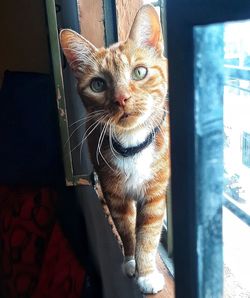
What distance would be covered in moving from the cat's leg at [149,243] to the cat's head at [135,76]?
177mm

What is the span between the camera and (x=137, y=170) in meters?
0.74

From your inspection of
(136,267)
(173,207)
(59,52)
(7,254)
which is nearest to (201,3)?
(173,207)

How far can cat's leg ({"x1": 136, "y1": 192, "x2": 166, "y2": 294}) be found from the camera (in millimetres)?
754

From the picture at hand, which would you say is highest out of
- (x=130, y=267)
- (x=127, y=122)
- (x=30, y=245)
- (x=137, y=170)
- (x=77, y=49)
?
(x=77, y=49)

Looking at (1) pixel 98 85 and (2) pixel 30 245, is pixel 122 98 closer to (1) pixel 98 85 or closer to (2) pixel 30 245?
(1) pixel 98 85

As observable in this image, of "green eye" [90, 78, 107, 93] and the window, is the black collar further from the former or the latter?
the window

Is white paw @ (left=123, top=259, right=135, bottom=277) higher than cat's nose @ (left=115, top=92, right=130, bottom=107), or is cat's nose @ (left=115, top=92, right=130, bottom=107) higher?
cat's nose @ (left=115, top=92, right=130, bottom=107)

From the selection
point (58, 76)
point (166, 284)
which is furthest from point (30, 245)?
point (166, 284)

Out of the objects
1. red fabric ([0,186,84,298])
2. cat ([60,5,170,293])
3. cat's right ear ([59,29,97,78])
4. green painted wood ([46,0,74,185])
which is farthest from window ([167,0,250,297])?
red fabric ([0,186,84,298])

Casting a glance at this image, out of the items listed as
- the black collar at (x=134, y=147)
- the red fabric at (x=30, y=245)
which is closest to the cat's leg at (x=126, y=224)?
the black collar at (x=134, y=147)

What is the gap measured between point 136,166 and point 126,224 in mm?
171

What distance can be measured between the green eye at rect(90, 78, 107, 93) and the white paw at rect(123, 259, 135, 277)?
389 mm

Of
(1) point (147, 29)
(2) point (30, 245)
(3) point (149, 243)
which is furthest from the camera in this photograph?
(2) point (30, 245)

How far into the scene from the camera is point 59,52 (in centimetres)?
99
